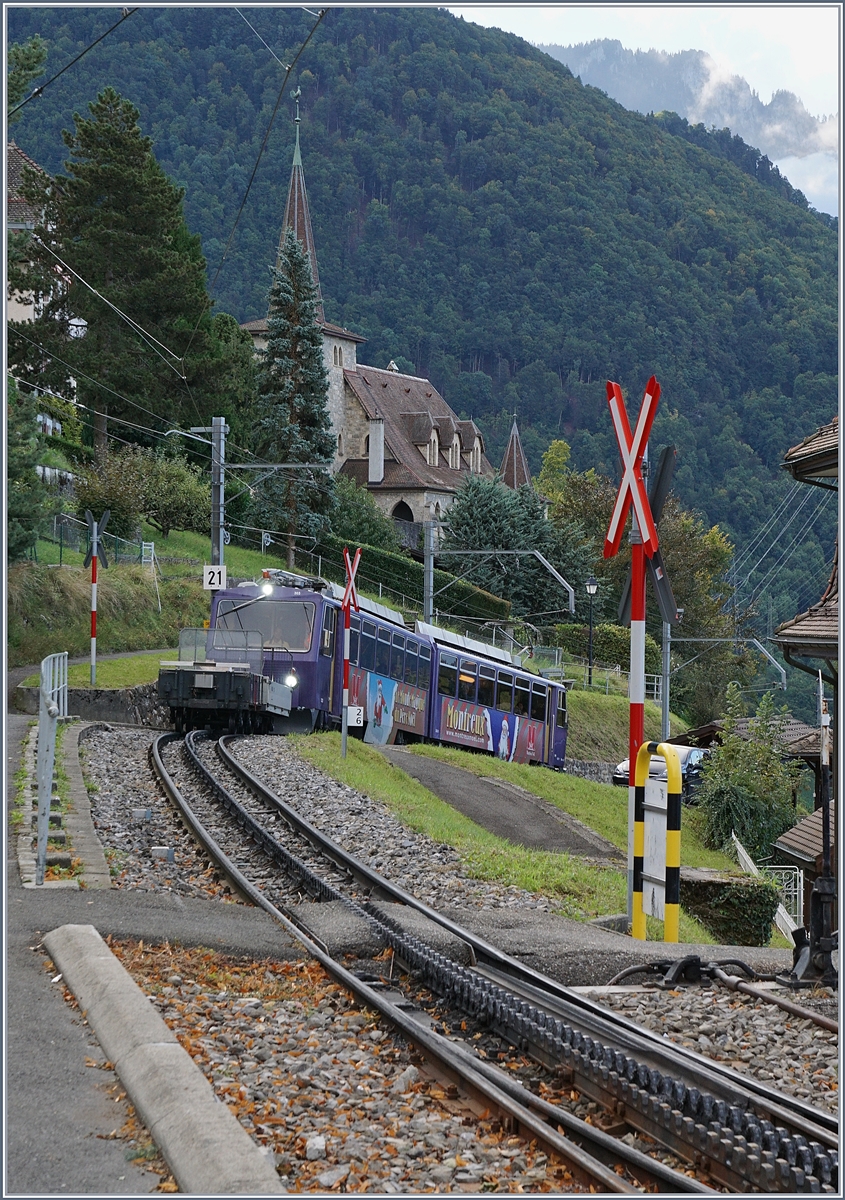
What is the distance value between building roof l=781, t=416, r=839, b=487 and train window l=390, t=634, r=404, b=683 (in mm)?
13854

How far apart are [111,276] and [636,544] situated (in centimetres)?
5032

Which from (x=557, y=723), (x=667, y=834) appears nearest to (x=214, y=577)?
(x=557, y=723)

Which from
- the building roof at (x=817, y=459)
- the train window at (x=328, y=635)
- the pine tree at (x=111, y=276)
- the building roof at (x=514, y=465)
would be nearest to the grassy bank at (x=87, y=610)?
the train window at (x=328, y=635)

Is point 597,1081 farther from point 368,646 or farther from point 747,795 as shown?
point 747,795

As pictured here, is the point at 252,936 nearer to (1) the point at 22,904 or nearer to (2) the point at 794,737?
(1) the point at 22,904

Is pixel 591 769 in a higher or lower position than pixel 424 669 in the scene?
lower

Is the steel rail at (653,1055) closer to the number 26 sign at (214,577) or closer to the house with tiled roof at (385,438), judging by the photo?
the number 26 sign at (214,577)

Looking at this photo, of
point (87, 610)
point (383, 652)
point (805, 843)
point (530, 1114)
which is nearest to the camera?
point (530, 1114)

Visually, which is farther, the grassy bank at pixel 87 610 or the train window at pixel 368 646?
the grassy bank at pixel 87 610

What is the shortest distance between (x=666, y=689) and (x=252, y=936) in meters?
41.1

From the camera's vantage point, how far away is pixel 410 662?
31.0m

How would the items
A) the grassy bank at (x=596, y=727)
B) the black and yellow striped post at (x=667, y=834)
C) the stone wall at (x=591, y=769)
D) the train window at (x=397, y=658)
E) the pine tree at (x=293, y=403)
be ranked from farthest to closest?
1. the pine tree at (x=293, y=403)
2. the grassy bank at (x=596, y=727)
3. the stone wall at (x=591, y=769)
4. the train window at (x=397, y=658)
5. the black and yellow striped post at (x=667, y=834)

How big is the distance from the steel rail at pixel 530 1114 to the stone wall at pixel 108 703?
20195mm

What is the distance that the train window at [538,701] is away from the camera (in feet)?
124
